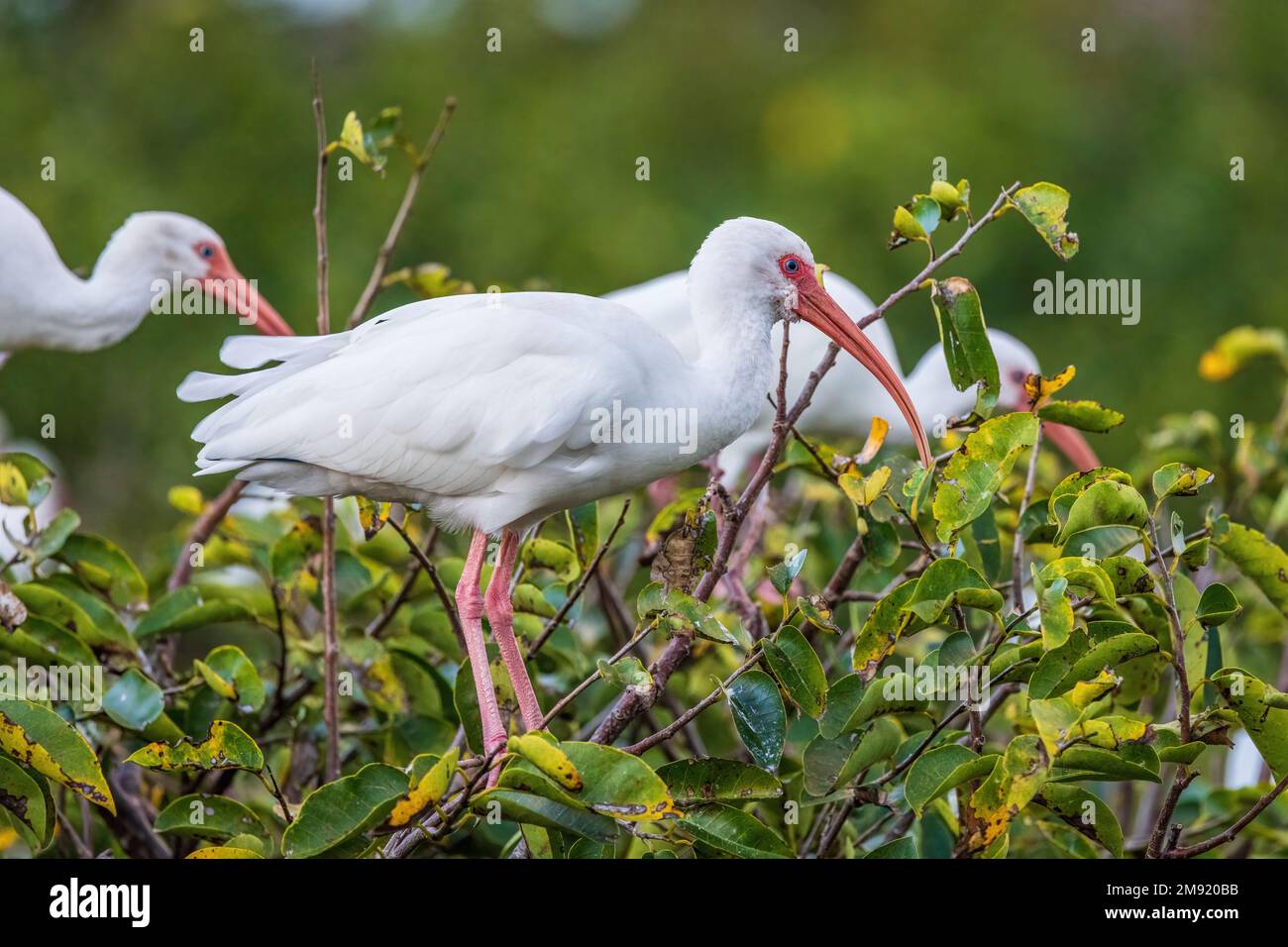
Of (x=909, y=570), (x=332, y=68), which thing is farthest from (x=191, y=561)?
(x=332, y=68)

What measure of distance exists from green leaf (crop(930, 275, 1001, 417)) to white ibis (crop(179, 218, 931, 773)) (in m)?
0.56

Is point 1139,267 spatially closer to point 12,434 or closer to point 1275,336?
point 12,434

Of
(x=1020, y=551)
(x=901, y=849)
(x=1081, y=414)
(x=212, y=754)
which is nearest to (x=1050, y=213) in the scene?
(x=1081, y=414)

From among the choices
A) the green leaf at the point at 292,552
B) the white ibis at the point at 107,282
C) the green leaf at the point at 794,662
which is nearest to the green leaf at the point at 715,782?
the green leaf at the point at 794,662

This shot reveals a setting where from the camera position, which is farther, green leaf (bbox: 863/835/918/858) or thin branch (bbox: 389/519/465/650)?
thin branch (bbox: 389/519/465/650)

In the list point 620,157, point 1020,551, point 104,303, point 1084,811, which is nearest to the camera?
point 1084,811

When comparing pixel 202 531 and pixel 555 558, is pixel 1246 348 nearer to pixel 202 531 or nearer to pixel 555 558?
pixel 555 558

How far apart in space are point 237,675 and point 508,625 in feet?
2.13

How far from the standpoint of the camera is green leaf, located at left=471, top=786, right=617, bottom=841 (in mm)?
2990

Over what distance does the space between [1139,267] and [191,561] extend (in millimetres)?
15509

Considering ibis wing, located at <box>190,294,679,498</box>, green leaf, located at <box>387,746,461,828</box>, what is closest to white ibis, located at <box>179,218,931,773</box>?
ibis wing, located at <box>190,294,679,498</box>

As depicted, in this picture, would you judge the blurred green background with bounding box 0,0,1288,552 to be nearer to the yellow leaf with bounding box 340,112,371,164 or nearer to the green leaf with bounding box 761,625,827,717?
the yellow leaf with bounding box 340,112,371,164

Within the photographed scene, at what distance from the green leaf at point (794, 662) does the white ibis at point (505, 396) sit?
0.72 meters

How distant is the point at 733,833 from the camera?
3.15m
